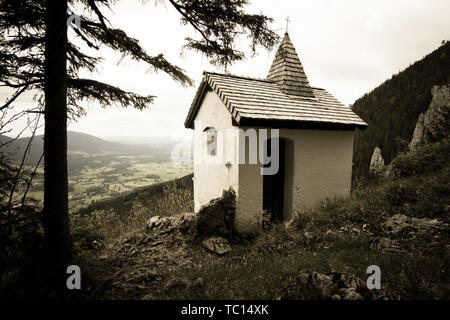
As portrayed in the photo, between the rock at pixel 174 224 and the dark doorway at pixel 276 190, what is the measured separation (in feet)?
8.77

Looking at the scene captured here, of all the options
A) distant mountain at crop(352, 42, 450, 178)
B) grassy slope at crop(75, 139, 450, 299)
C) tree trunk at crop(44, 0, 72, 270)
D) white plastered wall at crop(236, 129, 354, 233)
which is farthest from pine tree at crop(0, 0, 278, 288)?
distant mountain at crop(352, 42, 450, 178)

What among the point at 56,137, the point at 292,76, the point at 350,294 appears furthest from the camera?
the point at 292,76

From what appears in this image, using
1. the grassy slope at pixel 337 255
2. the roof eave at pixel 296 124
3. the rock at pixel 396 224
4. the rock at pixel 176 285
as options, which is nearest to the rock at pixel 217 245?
the grassy slope at pixel 337 255

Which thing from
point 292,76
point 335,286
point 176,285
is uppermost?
point 292,76

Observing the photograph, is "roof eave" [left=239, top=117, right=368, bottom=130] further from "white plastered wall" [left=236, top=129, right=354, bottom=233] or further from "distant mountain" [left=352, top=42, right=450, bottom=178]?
"distant mountain" [left=352, top=42, right=450, bottom=178]

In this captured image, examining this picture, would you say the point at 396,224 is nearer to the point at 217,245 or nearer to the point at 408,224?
the point at 408,224

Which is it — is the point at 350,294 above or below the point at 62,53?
below

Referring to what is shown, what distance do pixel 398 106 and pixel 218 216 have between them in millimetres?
29042

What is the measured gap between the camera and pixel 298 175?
7.06 meters

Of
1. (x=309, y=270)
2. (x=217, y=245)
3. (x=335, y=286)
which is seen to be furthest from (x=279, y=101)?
(x=335, y=286)

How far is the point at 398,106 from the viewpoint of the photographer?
82.5ft

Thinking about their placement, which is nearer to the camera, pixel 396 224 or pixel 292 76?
pixel 396 224

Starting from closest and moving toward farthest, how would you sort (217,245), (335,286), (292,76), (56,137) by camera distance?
(335,286)
(56,137)
(217,245)
(292,76)
